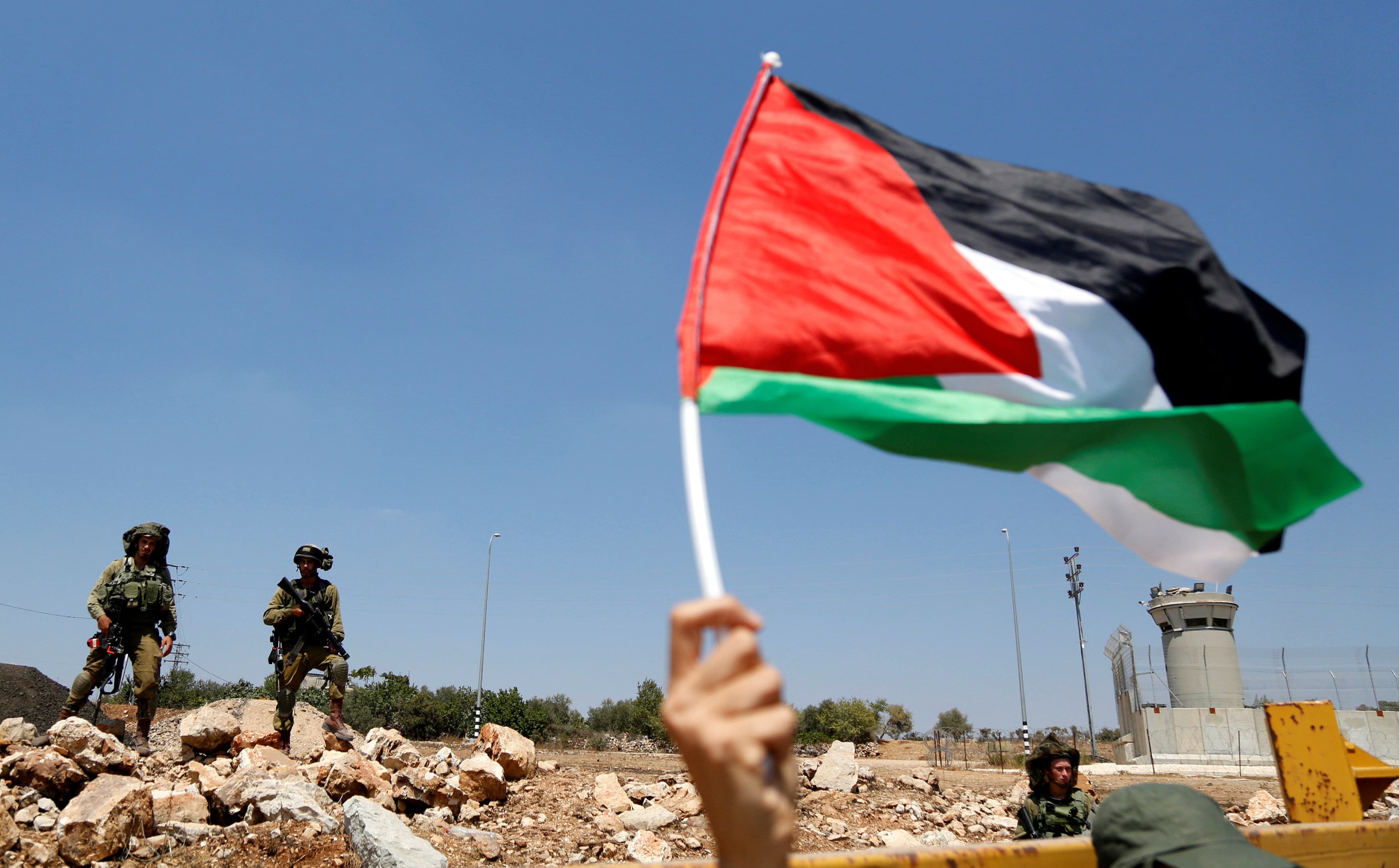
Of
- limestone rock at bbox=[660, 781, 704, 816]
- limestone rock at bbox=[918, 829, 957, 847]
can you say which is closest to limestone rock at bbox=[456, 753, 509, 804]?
limestone rock at bbox=[660, 781, 704, 816]


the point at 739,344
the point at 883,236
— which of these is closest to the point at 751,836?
the point at 739,344

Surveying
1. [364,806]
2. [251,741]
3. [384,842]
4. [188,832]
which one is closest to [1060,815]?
[384,842]

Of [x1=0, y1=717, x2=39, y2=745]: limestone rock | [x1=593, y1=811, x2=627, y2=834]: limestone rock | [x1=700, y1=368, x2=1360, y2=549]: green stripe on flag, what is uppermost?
[x1=700, y1=368, x2=1360, y2=549]: green stripe on flag

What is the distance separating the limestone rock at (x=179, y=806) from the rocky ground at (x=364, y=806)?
13 mm

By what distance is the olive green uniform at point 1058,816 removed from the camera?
611 centimetres

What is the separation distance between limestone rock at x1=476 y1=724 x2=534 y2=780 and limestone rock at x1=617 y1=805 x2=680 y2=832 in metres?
1.40

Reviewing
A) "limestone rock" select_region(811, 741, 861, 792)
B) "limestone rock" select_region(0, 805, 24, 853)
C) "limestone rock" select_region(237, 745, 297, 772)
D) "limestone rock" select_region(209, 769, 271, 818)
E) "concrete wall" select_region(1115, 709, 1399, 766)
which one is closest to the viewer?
"limestone rock" select_region(0, 805, 24, 853)

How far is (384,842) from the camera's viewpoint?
5.61m

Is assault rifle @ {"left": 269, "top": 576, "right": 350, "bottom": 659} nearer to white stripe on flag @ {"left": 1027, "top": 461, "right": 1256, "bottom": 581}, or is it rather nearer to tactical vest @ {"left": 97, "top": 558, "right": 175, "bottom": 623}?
tactical vest @ {"left": 97, "top": 558, "right": 175, "bottom": 623}

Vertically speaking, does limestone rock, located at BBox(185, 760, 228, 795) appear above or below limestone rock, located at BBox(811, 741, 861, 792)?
above

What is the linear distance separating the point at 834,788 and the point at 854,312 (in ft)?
31.5

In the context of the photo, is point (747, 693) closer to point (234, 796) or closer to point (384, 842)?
point (384, 842)

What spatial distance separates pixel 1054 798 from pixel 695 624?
620 cm

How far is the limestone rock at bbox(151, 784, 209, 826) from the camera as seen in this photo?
646 cm
